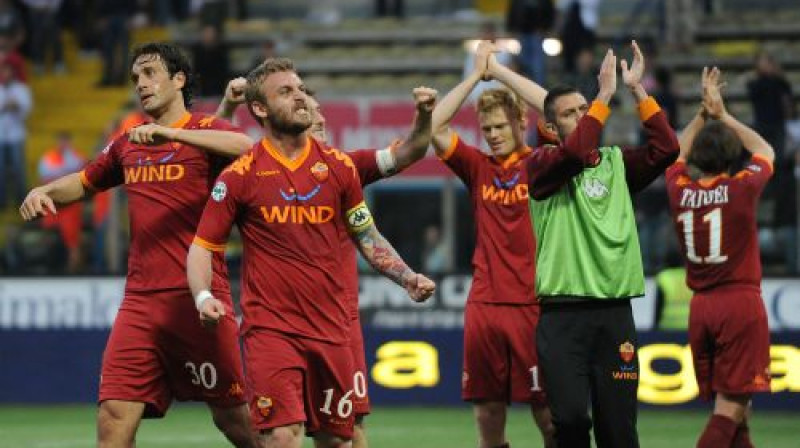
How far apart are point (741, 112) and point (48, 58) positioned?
1081 cm

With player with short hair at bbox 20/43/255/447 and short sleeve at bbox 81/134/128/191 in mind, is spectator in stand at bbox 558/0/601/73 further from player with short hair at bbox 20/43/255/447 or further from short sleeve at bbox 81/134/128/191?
player with short hair at bbox 20/43/255/447

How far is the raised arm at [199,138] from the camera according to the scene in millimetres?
8859

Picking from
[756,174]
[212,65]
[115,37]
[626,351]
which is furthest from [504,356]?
[115,37]

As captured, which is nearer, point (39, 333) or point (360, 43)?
point (39, 333)

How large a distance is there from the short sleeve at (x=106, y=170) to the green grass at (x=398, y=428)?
4194 mm

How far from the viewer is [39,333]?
1761cm

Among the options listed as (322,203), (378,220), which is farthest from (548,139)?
(378,220)

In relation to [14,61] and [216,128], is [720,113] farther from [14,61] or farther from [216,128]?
[14,61]

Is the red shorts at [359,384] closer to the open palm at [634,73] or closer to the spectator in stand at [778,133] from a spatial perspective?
the open palm at [634,73]

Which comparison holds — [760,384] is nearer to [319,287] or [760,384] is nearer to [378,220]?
[319,287]

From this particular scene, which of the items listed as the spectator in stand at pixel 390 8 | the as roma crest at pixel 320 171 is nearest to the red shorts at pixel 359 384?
the as roma crest at pixel 320 171

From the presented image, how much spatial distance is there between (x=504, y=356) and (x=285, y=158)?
260 cm

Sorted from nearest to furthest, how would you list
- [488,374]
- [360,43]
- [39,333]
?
[488,374] → [39,333] → [360,43]

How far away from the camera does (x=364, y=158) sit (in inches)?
378
